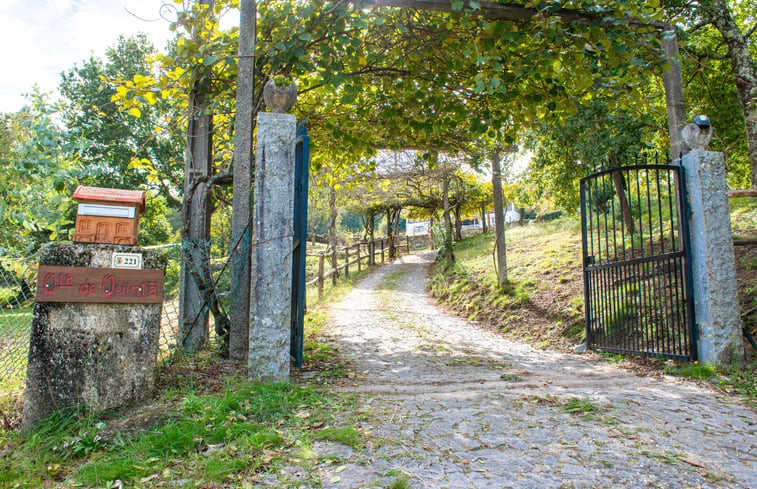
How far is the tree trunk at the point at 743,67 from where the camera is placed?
17.3ft

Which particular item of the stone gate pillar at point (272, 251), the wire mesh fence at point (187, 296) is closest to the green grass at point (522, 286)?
the stone gate pillar at point (272, 251)

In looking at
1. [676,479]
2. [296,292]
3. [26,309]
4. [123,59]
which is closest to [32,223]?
[26,309]

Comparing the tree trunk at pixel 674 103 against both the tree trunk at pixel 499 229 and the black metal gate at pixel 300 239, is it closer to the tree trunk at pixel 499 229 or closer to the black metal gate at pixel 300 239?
the tree trunk at pixel 499 229

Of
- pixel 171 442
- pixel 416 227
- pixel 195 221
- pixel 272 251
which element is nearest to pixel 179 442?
pixel 171 442

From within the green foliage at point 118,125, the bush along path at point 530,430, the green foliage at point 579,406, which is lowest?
the bush along path at point 530,430

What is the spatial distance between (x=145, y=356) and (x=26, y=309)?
186 centimetres

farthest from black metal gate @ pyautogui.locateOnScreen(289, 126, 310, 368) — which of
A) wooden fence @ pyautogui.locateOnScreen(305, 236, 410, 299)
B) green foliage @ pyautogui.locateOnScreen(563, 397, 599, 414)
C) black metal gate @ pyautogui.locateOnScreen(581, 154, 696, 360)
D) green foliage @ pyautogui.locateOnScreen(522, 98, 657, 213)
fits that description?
wooden fence @ pyautogui.locateOnScreen(305, 236, 410, 299)

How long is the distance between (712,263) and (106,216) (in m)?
5.37

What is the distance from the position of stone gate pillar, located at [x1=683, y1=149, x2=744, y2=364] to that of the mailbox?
5090 mm

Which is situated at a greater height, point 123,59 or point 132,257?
point 123,59

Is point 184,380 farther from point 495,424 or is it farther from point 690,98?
point 690,98

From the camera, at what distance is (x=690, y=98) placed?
874 cm

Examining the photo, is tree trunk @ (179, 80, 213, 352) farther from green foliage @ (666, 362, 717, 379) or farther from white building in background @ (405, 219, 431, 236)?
white building in background @ (405, 219, 431, 236)

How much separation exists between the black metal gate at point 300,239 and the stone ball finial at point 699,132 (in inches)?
153
